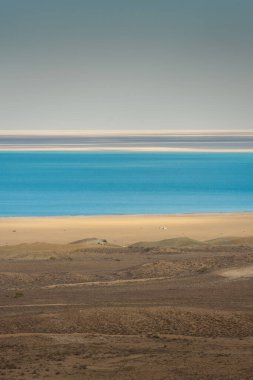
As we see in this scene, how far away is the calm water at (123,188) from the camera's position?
46544 mm

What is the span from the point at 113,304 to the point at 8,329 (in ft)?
7.38

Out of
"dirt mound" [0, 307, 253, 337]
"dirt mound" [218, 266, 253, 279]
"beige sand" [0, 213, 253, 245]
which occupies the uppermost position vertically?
Answer: "beige sand" [0, 213, 253, 245]

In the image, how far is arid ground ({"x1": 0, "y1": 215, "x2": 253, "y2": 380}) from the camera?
1023 centimetres

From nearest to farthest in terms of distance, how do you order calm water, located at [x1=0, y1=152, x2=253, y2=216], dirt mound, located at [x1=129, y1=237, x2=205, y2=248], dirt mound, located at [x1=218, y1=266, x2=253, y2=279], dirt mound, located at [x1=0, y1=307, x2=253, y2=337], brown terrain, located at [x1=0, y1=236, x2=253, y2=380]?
1. brown terrain, located at [x1=0, y1=236, x2=253, y2=380]
2. dirt mound, located at [x1=0, y1=307, x2=253, y2=337]
3. dirt mound, located at [x1=218, y1=266, x2=253, y2=279]
4. dirt mound, located at [x1=129, y1=237, x2=205, y2=248]
5. calm water, located at [x1=0, y1=152, x2=253, y2=216]

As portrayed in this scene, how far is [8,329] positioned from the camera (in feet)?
40.9

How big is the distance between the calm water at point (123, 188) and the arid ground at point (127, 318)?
928 inches

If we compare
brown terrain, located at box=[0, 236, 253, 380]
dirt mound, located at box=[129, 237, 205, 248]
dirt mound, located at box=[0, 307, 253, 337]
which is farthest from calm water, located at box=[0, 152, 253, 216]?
Answer: dirt mound, located at box=[0, 307, 253, 337]

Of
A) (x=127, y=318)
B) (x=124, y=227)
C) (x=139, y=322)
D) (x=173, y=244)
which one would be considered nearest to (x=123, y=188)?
(x=124, y=227)

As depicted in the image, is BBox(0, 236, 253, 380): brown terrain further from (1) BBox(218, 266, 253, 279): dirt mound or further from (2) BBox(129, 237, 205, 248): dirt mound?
(2) BBox(129, 237, 205, 248): dirt mound

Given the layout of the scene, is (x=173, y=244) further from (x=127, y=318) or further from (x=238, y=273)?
(x=127, y=318)

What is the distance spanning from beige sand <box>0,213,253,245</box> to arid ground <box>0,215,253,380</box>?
27.4 feet

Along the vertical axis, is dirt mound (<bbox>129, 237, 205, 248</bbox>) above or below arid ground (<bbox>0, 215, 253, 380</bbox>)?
above

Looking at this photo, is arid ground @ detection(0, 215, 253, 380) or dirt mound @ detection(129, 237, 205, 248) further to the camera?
dirt mound @ detection(129, 237, 205, 248)

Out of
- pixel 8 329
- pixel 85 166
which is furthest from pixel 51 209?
pixel 85 166
